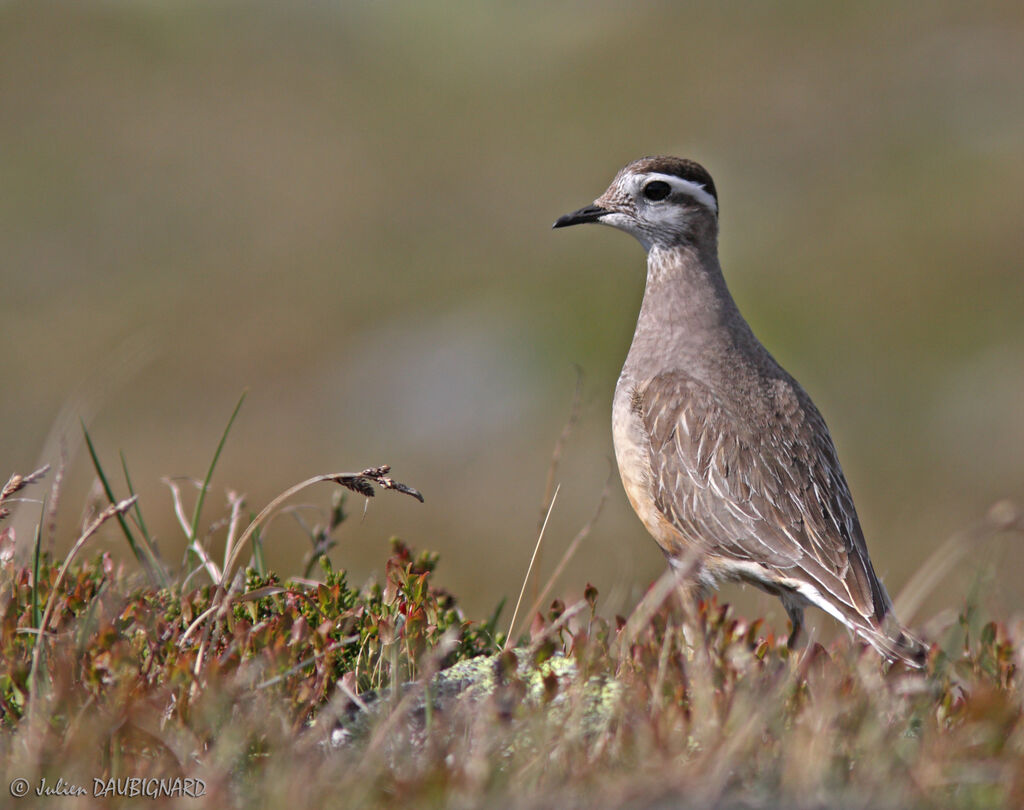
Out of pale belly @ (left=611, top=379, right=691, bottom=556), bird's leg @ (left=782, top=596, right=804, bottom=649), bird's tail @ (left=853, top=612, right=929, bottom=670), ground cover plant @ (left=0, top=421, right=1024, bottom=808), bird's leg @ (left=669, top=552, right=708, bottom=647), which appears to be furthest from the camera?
pale belly @ (left=611, top=379, right=691, bottom=556)

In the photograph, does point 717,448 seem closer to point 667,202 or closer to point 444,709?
point 667,202

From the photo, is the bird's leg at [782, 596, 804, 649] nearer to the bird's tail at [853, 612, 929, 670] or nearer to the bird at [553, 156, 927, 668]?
the bird at [553, 156, 927, 668]

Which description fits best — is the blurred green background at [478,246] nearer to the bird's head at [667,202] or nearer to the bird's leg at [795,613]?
the bird's leg at [795,613]

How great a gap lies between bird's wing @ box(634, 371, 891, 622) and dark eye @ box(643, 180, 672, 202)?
1522mm

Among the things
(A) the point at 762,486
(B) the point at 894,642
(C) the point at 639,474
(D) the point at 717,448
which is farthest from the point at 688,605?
(C) the point at 639,474

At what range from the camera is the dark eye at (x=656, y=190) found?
27.2ft

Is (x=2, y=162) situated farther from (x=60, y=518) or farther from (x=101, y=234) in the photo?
(x=60, y=518)

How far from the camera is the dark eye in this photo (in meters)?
8.28

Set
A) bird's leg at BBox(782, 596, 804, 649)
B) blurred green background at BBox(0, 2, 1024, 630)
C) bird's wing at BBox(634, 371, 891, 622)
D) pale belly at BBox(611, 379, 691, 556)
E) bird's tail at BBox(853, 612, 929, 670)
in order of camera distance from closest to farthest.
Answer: bird's tail at BBox(853, 612, 929, 670) → bird's wing at BBox(634, 371, 891, 622) → bird's leg at BBox(782, 596, 804, 649) → pale belly at BBox(611, 379, 691, 556) → blurred green background at BBox(0, 2, 1024, 630)

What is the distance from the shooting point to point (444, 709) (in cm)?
463

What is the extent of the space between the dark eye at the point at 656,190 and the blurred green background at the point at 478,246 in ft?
9.69

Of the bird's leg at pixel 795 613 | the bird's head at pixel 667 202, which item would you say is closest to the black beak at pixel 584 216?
the bird's head at pixel 667 202

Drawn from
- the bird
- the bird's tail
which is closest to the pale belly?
the bird

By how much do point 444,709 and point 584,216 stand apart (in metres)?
4.62
